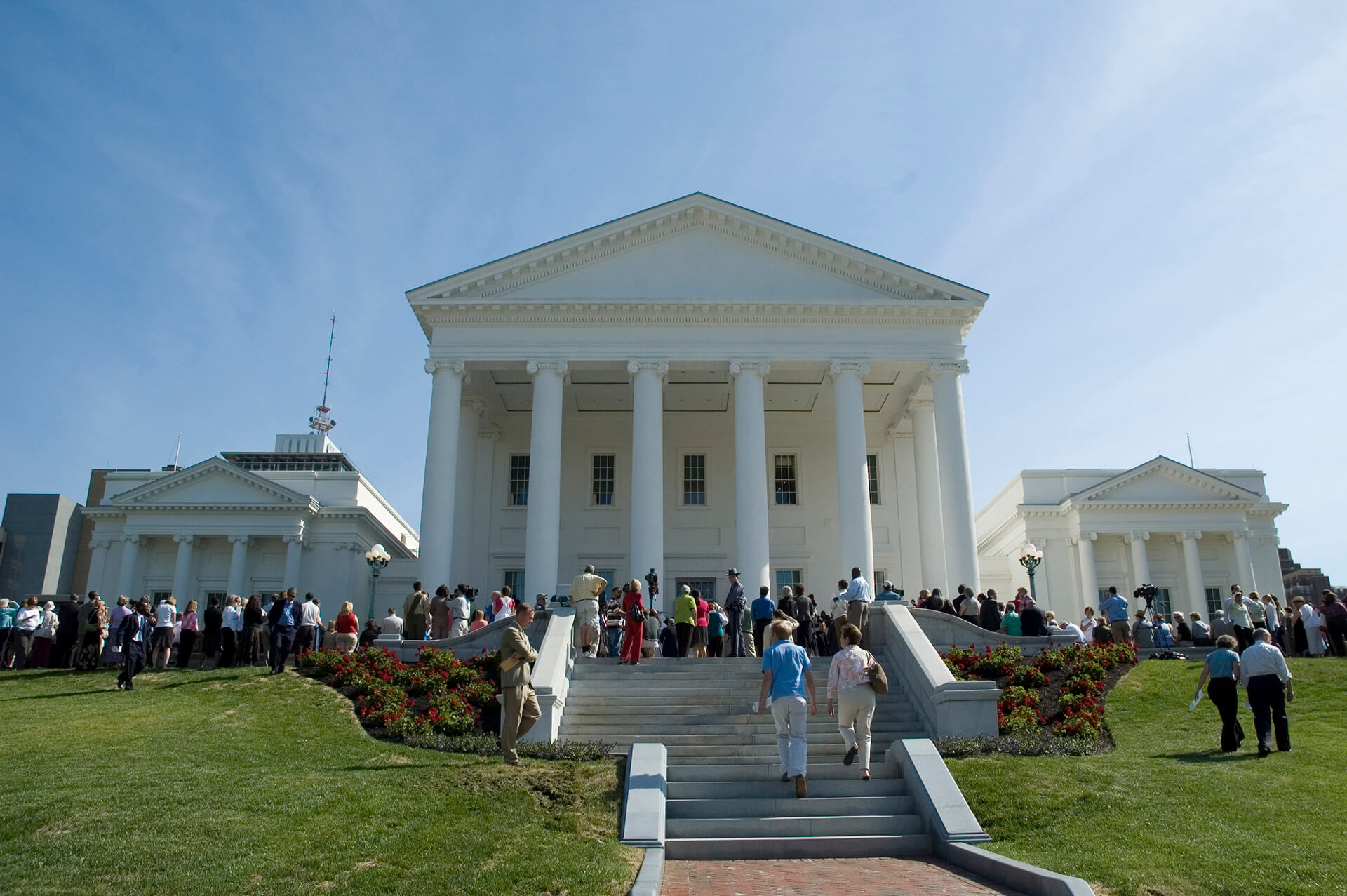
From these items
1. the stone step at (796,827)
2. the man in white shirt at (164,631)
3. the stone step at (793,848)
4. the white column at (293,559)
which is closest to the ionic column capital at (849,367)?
the man in white shirt at (164,631)

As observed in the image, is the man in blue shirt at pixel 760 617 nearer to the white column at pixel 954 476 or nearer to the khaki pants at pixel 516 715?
the khaki pants at pixel 516 715

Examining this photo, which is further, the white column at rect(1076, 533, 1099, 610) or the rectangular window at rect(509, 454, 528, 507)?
the white column at rect(1076, 533, 1099, 610)

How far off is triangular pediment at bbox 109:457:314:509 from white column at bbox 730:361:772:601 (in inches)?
801

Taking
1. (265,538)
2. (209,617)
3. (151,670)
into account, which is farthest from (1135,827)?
(265,538)

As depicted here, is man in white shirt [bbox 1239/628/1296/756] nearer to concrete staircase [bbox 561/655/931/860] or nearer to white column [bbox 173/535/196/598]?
concrete staircase [bbox 561/655/931/860]

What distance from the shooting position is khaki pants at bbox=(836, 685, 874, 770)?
1194 cm

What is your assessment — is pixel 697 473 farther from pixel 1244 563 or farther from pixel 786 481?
pixel 1244 563

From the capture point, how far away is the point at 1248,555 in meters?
42.2

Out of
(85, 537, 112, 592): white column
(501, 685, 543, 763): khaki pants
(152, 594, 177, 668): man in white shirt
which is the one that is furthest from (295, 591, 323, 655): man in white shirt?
(85, 537, 112, 592): white column

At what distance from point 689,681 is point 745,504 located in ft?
41.0

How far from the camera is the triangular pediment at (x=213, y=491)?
1635 inches

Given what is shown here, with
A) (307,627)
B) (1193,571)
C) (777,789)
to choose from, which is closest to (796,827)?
(777,789)

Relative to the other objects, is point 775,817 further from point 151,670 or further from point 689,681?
point 151,670

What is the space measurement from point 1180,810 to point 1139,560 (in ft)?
111
